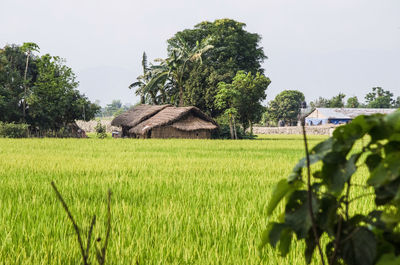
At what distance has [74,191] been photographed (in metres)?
4.18

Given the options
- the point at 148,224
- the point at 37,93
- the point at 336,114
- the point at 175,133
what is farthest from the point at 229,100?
the point at 336,114

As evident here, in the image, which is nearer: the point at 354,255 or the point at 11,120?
the point at 354,255

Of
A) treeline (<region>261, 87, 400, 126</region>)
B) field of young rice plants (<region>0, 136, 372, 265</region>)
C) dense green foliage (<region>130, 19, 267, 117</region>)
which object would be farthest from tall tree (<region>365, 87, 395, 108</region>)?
field of young rice plants (<region>0, 136, 372, 265</region>)

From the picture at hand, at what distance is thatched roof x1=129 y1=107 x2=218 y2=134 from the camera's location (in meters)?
26.0

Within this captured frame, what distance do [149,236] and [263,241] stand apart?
5.31 feet

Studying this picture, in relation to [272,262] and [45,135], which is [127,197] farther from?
[45,135]

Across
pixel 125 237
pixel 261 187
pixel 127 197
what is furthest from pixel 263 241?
pixel 261 187

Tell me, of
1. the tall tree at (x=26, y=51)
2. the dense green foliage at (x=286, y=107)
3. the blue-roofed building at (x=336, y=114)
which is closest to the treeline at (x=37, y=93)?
the tall tree at (x=26, y=51)

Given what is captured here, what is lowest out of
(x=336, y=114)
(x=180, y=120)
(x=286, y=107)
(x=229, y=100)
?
(x=180, y=120)

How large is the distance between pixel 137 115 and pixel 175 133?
181 inches

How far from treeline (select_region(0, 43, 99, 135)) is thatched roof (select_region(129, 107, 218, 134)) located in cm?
514

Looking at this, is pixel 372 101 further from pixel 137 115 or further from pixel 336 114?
pixel 137 115

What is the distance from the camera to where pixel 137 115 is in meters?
30.3

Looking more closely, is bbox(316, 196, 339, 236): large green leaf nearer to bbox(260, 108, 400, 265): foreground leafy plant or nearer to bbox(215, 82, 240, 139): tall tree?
bbox(260, 108, 400, 265): foreground leafy plant
